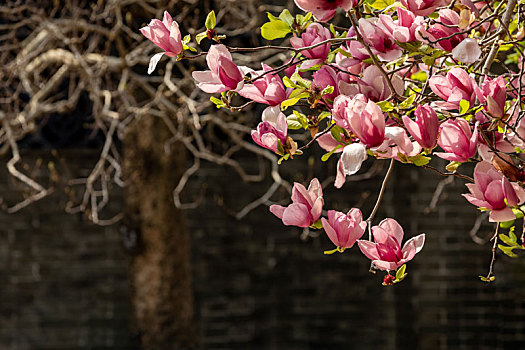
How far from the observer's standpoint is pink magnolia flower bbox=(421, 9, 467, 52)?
1371 mm

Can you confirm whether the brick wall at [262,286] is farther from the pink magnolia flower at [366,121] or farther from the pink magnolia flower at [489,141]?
the pink magnolia flower at [366,121]

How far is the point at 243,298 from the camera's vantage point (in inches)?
203

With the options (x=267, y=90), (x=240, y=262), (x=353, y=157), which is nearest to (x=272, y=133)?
(x=267, y=90)

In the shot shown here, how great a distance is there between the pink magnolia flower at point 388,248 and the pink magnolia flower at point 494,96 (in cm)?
26

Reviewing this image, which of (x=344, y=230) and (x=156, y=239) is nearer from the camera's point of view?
(x=344, y=230)

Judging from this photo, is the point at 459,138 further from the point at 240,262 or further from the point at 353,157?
the point at 240,262

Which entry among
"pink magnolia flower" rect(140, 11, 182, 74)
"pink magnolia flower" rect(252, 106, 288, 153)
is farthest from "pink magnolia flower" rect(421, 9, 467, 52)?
"pink magnolia flower" rect(140, 11, 182, 74)

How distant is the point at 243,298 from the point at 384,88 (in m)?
4.01

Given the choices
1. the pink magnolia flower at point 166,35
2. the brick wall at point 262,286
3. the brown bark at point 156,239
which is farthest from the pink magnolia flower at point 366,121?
the brick wall at point 262,286

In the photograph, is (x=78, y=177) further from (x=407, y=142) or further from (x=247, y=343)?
(x=407, y=142)

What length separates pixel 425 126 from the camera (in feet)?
4.01

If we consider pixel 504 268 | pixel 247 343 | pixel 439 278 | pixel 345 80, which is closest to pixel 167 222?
pixel 247 343

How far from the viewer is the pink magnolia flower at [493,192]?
1.25 m

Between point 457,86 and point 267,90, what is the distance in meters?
0.36
